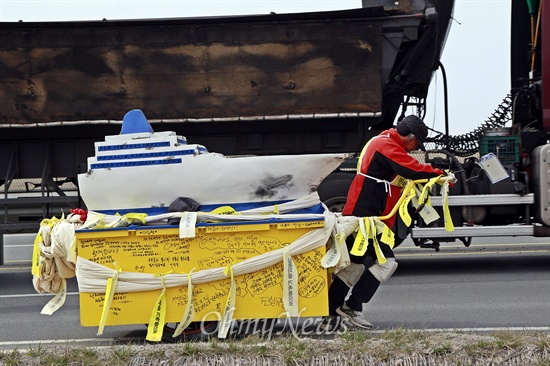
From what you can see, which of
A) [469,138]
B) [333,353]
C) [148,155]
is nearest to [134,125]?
[148,155]

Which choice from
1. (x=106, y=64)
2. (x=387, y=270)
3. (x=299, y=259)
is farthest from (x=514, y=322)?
(x=106, y=64)

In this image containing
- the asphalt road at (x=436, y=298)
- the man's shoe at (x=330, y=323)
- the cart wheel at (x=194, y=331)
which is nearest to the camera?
the cart wheel at (x=194, y=331)

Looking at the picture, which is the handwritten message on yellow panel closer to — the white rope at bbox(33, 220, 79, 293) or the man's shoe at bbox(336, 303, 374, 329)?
the white rope at bbox(33, 220, 79, 293)

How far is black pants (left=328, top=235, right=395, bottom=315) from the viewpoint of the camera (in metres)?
6.95

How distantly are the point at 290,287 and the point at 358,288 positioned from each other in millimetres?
771

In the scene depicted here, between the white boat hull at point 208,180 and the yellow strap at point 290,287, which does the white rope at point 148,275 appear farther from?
the white boat hull at point 208,180

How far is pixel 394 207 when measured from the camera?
704cm

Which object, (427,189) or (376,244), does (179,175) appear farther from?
(427,189)

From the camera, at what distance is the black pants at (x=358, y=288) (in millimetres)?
6949

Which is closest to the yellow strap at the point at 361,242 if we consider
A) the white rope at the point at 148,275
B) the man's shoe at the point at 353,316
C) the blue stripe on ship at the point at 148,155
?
the white rope at the point at 148,275

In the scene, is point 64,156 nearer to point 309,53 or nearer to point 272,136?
point 272,136

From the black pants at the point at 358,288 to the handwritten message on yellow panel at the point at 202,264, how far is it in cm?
53

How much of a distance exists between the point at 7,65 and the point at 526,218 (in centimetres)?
663

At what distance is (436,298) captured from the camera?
883 cm
